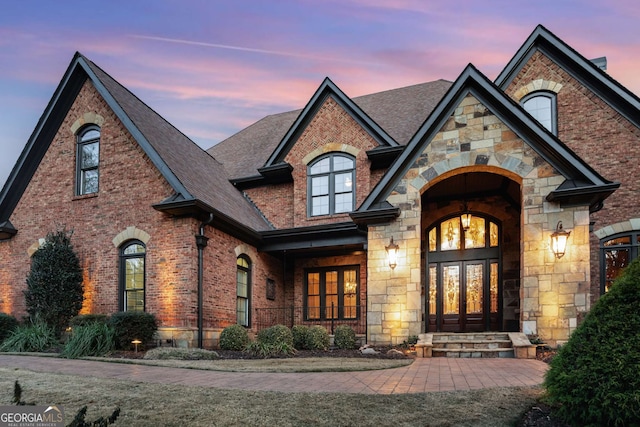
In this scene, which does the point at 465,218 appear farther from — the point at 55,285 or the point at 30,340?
the point at 30,340

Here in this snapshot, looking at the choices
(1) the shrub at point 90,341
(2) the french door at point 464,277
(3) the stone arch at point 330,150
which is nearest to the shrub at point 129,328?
(1) the shrub at point 90,341

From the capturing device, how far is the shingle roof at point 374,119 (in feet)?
58.7

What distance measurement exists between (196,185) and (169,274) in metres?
2.76

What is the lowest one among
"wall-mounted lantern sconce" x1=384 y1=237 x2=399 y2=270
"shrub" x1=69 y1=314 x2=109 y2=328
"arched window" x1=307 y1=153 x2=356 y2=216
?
"shrub" x1=69 y1=314 x2=109 y2=328

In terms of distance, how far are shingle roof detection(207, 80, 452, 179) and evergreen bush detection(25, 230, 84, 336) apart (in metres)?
6.68

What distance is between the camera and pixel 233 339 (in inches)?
504

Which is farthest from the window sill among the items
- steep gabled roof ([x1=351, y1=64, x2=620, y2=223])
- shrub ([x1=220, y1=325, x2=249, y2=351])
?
steep gabled roof ([x1=351, y1=64, x2=620, y2=223])

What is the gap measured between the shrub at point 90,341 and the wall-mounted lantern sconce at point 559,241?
10688mm

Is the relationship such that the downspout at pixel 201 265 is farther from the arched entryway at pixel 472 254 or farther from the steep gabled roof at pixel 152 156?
the arched entryway at pixel 472 254

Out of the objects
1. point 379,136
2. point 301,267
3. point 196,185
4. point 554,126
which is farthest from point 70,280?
point 554,126

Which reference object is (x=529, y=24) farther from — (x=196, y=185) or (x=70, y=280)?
(x=70, y=280)

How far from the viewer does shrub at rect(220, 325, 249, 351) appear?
12.8 metres

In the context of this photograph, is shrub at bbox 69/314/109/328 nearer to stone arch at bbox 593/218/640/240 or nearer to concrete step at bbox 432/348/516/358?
concrete step at bbox 432/348/516/358

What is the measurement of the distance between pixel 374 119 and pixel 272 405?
14955 millimetres
